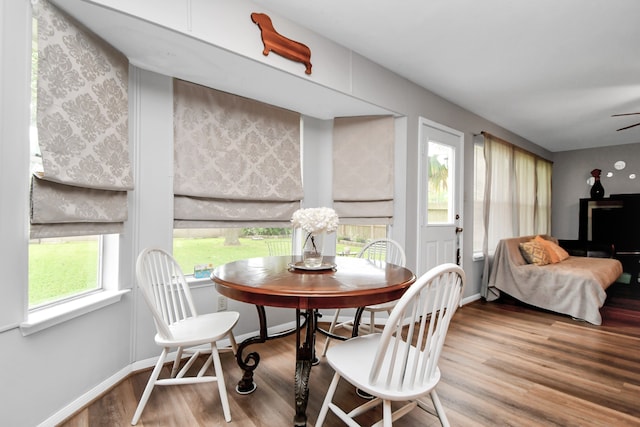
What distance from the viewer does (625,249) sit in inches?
201

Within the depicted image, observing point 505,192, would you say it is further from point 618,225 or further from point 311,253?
point 311,253

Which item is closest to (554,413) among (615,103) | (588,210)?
(615,103)

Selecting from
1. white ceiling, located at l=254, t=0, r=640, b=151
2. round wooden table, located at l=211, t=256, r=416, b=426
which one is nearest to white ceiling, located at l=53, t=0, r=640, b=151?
white ceiling, located at l=254, t=0, r=640, b=151

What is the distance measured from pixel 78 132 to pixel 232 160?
43.8 inches

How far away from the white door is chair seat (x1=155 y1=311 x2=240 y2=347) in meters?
2.21

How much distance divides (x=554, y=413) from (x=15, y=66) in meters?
3.28

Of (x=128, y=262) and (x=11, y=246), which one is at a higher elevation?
(x=11, y=246)

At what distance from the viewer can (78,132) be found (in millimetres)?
1698

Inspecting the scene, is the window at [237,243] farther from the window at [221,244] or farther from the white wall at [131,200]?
the white wall at [131,200]

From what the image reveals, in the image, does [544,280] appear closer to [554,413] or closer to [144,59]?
[554,413]

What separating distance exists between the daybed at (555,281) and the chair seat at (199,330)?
3668mm

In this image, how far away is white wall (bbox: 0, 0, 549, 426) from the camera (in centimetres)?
137

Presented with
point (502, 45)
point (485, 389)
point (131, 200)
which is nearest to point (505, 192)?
point (502, 45)

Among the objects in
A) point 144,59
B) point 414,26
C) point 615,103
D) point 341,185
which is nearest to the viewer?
point 144,59
